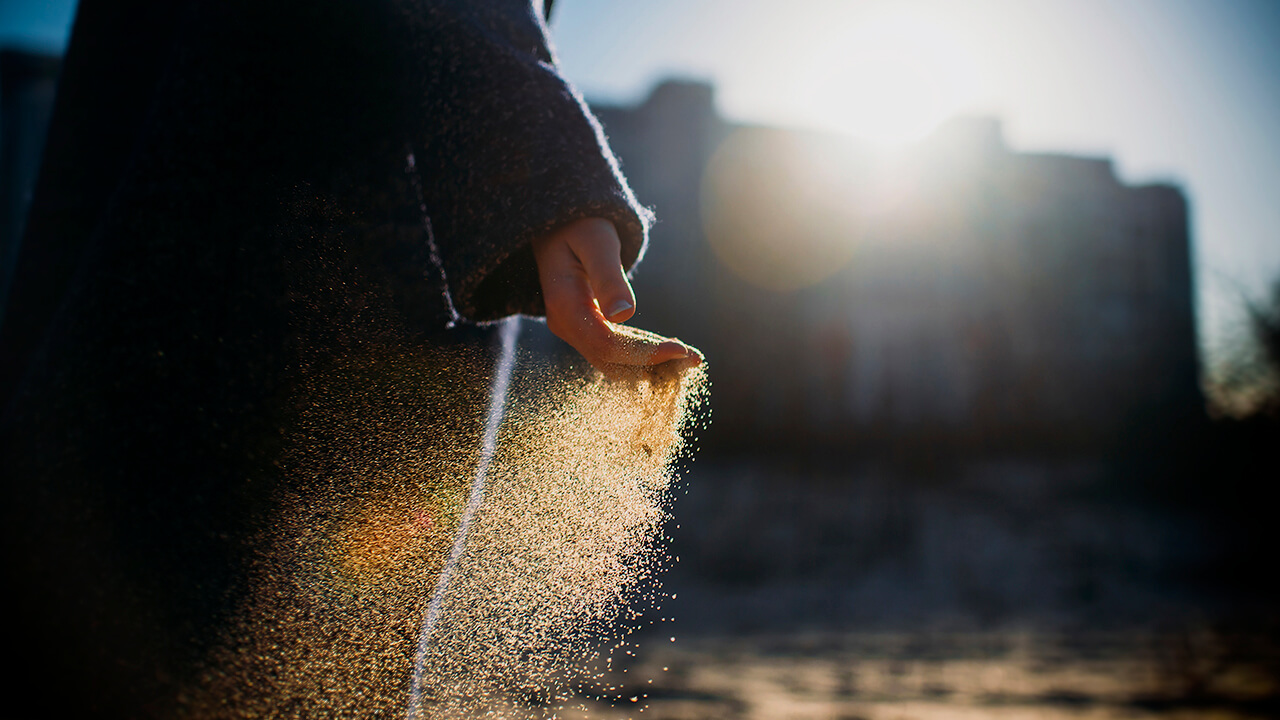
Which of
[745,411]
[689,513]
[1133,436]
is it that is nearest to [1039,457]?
[1133,436]

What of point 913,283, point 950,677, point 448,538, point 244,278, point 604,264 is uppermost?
point 913,283

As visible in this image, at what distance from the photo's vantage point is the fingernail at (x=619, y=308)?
773 mm

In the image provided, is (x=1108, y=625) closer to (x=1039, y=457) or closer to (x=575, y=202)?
(x=575, y=202)

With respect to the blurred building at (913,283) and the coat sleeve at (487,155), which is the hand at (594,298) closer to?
the coat sleeve at (487,155)

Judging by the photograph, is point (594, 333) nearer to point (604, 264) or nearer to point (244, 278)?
point (604, 264)

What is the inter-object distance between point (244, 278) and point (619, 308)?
38cm

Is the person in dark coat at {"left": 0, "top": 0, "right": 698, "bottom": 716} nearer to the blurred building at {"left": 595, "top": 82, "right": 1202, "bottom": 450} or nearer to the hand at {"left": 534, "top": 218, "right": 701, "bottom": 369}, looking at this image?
the hand at {"left": 534, "top": 218, "right": 701, "bottom": 369}

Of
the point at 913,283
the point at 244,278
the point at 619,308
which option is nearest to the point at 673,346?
the point at 619,308

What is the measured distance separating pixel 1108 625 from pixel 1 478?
6.44 metres

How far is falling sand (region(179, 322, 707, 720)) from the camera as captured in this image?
2.48 ft

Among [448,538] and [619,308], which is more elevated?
[619,308]

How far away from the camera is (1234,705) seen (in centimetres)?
347

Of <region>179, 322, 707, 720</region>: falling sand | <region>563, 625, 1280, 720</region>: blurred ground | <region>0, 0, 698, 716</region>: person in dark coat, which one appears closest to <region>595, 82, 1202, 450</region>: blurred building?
<region>563, 625, 1280, 720</region>: blurred ground

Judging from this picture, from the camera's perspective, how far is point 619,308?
78 cm
